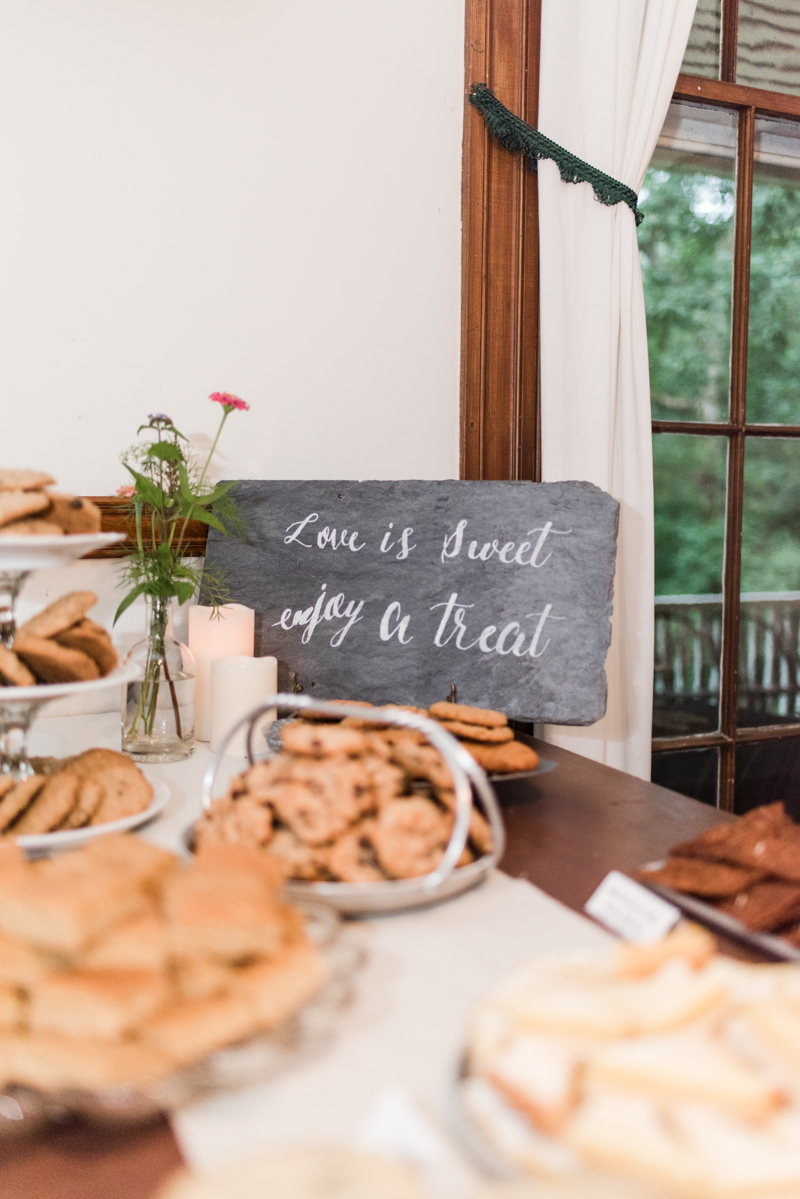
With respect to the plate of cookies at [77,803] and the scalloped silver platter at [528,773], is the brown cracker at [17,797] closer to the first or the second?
the plate of cookies at [77,803]

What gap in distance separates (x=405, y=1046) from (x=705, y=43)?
2092mm

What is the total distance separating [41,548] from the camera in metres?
0.82

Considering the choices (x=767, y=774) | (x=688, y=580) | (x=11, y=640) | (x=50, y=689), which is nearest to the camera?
(x=50, y=689)

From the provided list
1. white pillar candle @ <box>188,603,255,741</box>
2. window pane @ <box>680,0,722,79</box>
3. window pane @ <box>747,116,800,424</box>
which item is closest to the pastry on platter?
white pillar candle @ <box>188,603,255,741</box>

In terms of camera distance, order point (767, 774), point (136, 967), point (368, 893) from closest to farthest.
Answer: point (136, 967)
point (368, 893)
point (767, 774)

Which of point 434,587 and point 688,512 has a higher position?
point 688,512

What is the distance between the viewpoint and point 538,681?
1.33 m

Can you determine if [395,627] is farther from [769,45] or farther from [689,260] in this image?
[769,45]

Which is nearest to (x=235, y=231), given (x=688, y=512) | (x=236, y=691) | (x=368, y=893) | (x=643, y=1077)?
(x=236, y=691)

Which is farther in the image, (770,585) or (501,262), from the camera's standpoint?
(770,585)

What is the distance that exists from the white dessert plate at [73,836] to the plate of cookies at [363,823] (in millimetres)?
133

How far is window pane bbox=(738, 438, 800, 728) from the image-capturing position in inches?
81.3

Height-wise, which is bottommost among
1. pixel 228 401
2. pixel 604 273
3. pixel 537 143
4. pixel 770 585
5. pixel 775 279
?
pixel 770 585

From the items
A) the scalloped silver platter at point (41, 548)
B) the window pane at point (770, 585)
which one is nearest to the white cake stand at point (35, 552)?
the scalloped silver platter at point (41, 548)
